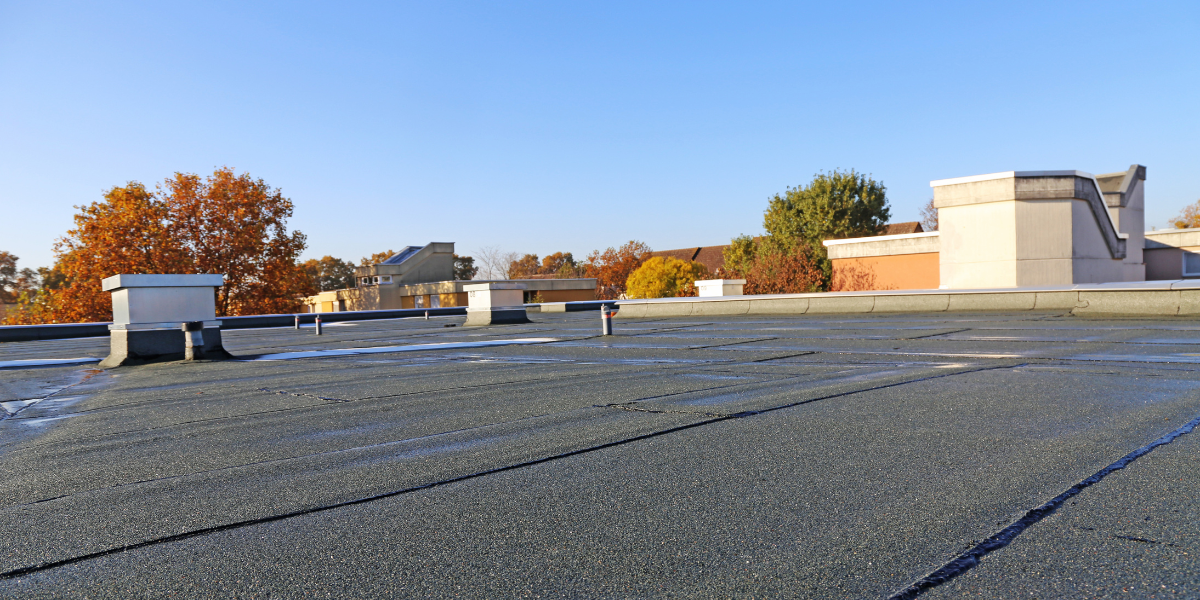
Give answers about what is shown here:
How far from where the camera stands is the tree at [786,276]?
35.2 m

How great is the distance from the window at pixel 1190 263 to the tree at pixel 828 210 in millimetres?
17424

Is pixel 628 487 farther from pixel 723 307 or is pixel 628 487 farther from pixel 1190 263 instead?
pixel 1190 263

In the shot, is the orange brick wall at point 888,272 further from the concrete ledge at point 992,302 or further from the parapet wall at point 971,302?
the concrete ledge at point 992,302

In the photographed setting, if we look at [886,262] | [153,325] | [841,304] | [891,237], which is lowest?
[841,304]

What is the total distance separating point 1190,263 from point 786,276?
19.6 meters

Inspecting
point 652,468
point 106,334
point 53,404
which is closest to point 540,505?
point 652,468

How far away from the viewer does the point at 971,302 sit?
896 inches

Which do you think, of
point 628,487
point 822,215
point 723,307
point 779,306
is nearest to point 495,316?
point 723,307

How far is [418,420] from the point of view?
7578mm

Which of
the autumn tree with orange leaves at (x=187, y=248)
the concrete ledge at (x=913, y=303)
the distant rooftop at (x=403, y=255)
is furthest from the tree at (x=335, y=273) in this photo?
the concrete ledge at (x=913, y=303)

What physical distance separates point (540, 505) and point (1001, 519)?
2498mm

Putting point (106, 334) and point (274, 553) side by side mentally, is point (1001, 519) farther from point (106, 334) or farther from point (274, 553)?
point (106, 334)

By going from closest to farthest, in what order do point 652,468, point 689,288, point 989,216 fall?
point 652,468 < point 989,216 < point 689,288

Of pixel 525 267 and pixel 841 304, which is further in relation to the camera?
pixel 525 267
